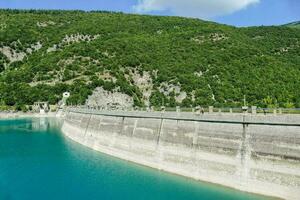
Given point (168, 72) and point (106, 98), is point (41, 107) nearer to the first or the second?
point (106, 98)

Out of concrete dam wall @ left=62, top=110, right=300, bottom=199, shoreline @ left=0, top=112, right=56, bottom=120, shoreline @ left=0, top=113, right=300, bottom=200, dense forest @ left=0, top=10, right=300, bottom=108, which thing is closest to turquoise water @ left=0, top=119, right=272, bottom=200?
shoreline @ left=0, top=113, right=300, bottom=200

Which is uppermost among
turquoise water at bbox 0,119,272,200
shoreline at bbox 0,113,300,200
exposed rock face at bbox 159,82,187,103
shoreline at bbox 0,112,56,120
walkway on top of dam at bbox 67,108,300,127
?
exposed rock face at bbox 159,82,187,103

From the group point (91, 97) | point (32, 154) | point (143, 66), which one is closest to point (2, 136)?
point (32, 154)

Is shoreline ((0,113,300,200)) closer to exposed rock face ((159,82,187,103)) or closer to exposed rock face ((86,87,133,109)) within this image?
exposed rock face ((159,82,187,103))

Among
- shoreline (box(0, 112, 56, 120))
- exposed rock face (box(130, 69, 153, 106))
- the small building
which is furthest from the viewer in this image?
shoreline (box(0, 112, 56, 120))

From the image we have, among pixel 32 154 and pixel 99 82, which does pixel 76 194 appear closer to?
pixel 32 154

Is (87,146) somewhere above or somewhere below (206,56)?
below
